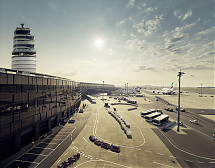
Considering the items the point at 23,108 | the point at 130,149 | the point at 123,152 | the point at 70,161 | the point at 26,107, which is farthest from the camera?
the point at 26,107

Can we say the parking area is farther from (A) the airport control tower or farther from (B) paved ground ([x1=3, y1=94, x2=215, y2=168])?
(A) the airport control tower

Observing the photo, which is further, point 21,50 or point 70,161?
point 21,50

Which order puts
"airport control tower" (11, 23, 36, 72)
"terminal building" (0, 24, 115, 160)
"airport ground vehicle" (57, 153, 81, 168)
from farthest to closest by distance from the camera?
"airport control tower" (11, 23, 36, 72) → "terminal building" (0, 24, 115, 160) → "airport ground vehicle" (57, 153, 81, 168)

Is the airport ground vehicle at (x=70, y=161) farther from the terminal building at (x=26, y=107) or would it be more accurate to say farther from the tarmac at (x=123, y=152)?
the terminal building at (x=26, y=107)

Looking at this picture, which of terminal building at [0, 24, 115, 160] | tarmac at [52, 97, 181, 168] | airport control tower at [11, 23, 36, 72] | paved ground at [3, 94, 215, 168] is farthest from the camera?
airport control tower at [11, 23, 36, 72]

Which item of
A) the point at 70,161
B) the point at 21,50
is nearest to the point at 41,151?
the point at 70,161

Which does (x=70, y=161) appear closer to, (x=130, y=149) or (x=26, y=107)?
(x=130, y=149)

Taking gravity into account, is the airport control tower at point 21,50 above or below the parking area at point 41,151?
above

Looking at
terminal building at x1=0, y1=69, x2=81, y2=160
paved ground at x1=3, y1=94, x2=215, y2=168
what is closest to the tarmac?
paved ground at x1=3, y1=94, x2=215, y2=168

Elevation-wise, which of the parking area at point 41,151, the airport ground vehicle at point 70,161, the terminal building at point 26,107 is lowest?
the parking area at point 41,151

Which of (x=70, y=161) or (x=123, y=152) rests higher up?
(x=70, y=161)

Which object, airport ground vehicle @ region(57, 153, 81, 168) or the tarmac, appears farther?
the tarmac

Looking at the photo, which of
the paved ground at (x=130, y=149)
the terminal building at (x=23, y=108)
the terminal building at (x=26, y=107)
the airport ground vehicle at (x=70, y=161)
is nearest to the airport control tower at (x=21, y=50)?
the terminal building at (x=26, y=107)

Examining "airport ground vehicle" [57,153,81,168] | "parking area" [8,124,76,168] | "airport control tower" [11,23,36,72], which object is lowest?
"parking area" [8,124,76,168]
